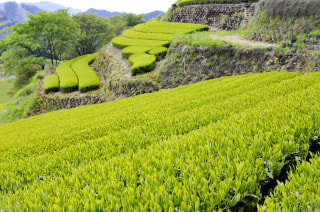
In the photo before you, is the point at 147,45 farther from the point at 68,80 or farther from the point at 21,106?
the point at 21,106

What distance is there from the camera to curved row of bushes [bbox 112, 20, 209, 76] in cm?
1678

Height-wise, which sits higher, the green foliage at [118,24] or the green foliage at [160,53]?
the green foliage at [118,24]

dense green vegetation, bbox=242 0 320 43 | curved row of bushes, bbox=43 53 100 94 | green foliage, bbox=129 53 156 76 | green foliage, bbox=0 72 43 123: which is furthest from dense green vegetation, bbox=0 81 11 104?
dense green vegetation, bbox=242 0 320 43

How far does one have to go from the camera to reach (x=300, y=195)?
1966mm

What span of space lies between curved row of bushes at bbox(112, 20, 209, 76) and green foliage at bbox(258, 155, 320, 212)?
49.1 feet

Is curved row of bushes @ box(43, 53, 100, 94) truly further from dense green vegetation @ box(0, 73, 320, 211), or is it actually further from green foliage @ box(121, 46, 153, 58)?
dense green vegetation @ box(0, 73, 320, 211)

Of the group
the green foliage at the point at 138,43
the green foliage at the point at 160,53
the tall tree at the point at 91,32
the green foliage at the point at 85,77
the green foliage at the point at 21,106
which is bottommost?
the green foliage at the point at 21,106

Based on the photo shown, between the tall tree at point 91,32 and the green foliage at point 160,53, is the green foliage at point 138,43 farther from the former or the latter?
the tall tree at point 91,32

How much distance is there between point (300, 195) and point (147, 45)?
21680 millimetres

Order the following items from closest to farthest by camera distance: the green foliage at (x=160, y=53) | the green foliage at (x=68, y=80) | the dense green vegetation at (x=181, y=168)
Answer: the dense green vegetation at (x=181, y=168), the green foliage at (x=160, y=53), the green foliage at (x=68, y=80)

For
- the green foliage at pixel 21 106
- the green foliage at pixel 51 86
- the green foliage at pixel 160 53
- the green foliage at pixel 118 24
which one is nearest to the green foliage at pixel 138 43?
the green foliage at pixel 160 53

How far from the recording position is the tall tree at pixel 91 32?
41156mm

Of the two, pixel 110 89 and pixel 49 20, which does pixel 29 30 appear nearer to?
pixel 49 20

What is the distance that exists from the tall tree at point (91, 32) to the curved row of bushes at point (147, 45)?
16385 millimetres
